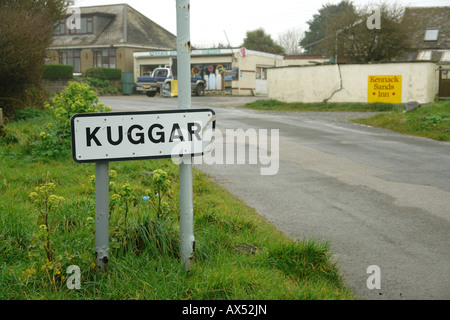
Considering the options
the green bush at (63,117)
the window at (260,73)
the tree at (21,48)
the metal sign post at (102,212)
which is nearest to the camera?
the metal sign post at (102,212)

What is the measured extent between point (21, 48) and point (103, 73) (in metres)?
30.1

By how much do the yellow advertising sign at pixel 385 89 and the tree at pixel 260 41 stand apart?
43.6 metres

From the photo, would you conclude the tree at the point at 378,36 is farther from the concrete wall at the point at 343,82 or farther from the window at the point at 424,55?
the window at the point at 424,55

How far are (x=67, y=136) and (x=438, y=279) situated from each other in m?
6.99

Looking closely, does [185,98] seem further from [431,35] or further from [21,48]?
[431,35]

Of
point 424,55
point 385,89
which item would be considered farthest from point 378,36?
point 424,55

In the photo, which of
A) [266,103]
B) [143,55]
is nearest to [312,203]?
[266,103]

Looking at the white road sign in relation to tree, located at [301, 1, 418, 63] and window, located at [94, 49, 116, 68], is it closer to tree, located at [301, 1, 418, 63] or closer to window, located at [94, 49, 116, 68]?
tree, located at [301, 1, 418, 63]

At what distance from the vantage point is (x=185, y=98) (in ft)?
12.8

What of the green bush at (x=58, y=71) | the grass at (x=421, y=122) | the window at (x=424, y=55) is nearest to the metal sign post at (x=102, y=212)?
the grass at (x=421, y=122)

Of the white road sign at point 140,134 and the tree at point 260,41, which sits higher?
the tree at point 260,41

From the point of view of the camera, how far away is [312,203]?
23.2ft

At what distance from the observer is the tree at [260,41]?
6731 cm
